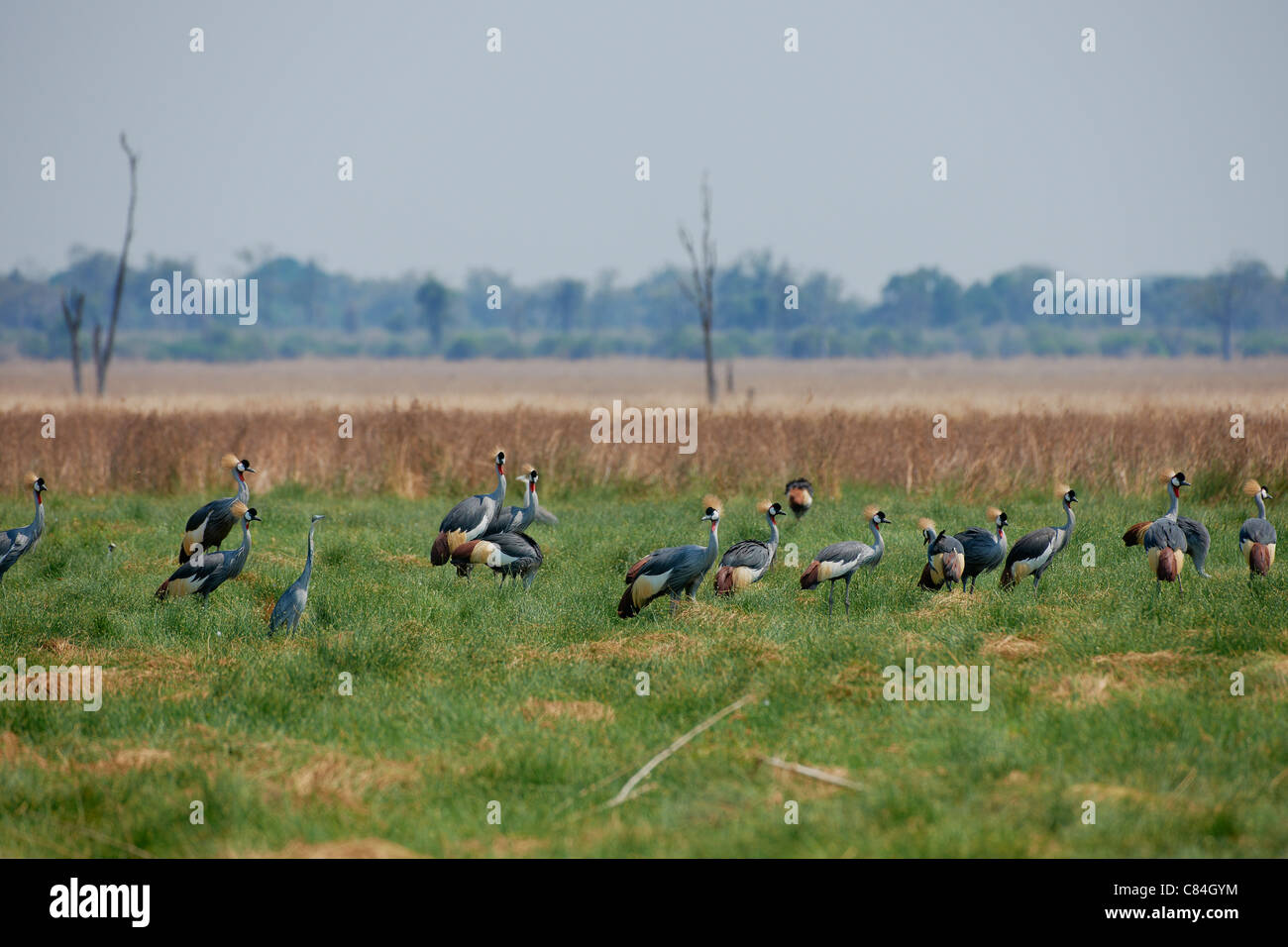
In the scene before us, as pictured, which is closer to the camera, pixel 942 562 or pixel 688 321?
pixel 942 562

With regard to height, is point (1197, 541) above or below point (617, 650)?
above

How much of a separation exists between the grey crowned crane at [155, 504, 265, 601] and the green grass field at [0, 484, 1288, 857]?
197 mm

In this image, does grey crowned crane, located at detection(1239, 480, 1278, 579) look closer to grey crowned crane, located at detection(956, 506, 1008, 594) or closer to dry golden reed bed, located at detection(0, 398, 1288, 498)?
grey crowned crane, located at detection(956, 506, 1008, 594)

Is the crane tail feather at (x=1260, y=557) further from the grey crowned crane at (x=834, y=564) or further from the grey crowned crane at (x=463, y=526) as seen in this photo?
the grey crowned crane at (x=463, y=526)

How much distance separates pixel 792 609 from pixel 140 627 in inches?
232

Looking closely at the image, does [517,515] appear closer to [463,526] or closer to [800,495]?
[463,526]

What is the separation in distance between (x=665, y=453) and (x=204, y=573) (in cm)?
1118

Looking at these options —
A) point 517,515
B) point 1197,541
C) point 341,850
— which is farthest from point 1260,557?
point 341,850

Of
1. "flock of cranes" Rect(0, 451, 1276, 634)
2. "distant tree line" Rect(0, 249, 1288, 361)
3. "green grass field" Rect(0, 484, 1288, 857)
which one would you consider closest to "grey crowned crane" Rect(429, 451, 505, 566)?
"flock of cranes" Rect(0, 451, 1276, 634)

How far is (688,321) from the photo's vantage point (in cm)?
17425

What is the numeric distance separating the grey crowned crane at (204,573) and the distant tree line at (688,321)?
11462cm

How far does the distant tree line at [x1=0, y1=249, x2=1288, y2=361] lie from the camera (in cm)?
12900

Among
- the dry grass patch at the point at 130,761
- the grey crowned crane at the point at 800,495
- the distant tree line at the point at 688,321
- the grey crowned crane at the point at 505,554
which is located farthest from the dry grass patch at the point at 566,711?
the distant tree line at the point at 688,321

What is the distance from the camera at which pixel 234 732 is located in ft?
26.5
